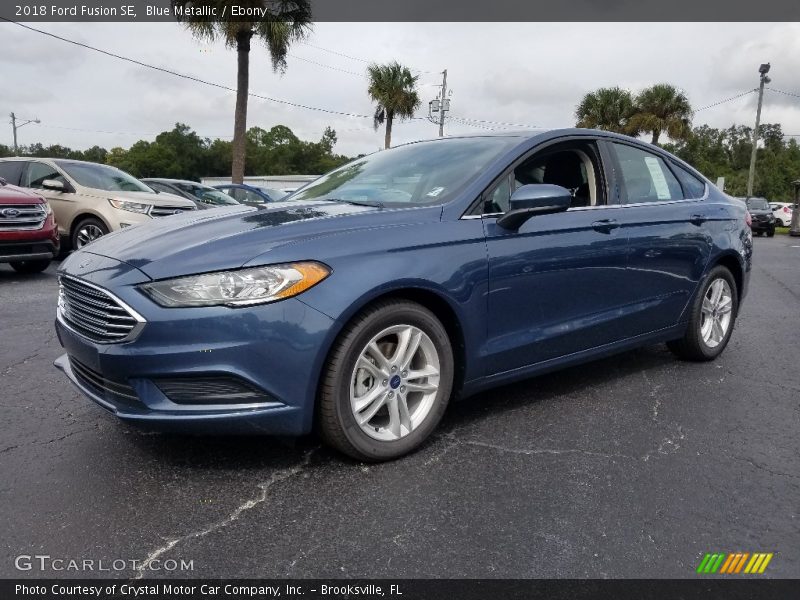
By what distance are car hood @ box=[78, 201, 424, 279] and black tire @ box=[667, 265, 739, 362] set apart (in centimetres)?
268

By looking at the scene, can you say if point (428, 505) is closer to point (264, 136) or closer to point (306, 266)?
point (306, 266)

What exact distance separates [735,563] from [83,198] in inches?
404

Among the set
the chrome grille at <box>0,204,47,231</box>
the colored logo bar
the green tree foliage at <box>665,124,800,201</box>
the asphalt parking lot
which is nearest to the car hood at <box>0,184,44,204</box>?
the chrome grille at <box>0,204,47,231</box>

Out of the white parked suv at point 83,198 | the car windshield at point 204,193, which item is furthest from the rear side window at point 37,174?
the car windshield at point 204,193

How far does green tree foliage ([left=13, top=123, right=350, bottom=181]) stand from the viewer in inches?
3051

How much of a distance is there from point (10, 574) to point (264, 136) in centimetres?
8769

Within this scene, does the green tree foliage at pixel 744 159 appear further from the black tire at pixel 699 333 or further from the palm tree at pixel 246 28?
the black tire at pixel 699 333

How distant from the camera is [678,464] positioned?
315cm

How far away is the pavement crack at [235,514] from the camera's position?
7.48 ft

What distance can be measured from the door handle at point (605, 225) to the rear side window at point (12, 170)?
10116mm

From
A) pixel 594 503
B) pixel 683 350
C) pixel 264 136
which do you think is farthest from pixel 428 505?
pixel 264 136

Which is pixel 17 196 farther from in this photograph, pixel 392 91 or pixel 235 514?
pixel 392 91

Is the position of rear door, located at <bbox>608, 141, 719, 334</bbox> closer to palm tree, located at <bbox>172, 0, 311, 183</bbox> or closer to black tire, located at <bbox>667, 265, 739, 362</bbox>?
black tire, located at <bbox>667, 265, 739, 362</bbox>
